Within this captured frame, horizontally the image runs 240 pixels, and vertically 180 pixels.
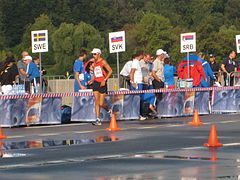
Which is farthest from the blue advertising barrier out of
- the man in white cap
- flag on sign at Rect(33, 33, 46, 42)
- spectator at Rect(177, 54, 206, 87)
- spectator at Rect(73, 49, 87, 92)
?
flag on sign at Rect(33, 33, 46, 42)

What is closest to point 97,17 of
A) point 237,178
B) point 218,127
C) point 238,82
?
point 238,82

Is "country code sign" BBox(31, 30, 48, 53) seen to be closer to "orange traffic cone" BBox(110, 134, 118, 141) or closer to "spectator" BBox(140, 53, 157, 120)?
"spectator" BBox(140, 53, 157, 120)

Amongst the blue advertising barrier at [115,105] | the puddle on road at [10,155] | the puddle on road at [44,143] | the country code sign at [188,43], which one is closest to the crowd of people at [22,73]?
the blue advertising barrier at [115,105]

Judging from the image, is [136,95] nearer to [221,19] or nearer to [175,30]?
[175,30]

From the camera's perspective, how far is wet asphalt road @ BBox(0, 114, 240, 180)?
13352mm

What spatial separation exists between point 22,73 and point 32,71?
1.16 ft

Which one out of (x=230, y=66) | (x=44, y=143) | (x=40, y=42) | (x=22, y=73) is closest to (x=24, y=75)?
(x=22, y=73)

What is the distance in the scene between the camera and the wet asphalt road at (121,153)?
13.4 metres

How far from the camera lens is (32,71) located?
29266mm

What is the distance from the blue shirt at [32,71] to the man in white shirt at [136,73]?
3.69m

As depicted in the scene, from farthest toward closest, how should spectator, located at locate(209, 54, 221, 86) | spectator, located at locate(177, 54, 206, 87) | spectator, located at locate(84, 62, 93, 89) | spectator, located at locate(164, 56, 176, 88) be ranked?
1. spectator, located at locate(209, 54, 221, 86)
2. spectator, located at locate(177, 54, 206, 87)
3. spectator, located at locate(84, 62, 93, 89)
4. spectator, located at locate(164, 56, 176, 88)

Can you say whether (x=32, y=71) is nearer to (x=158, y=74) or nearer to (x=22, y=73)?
(x=22, y=73)

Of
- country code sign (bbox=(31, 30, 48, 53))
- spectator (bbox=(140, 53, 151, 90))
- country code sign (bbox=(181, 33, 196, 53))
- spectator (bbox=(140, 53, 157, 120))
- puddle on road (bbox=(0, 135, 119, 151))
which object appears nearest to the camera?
puddle on road (bbox=(0, 135, 119, 151))

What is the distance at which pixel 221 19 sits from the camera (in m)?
159
